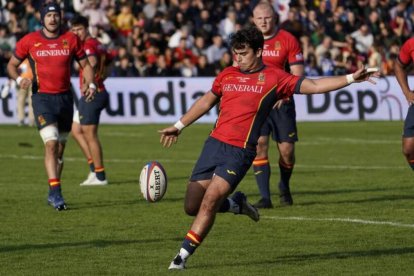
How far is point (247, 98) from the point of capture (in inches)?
432

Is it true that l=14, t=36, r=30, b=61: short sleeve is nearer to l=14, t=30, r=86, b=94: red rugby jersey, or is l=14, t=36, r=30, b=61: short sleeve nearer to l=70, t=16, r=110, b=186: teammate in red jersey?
l=14, t=30, r=86, b=94: red rugby jersey

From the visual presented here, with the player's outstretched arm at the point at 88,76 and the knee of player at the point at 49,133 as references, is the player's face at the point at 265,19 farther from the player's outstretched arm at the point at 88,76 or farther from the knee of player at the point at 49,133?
the knee of player at the point at 49,133

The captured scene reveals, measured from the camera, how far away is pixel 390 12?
40.8 meters

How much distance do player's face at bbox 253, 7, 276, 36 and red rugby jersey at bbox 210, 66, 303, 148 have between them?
13.1 feet

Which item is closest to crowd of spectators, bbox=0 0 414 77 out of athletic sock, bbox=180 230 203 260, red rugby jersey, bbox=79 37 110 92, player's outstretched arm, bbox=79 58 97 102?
red rugby jersey, bbox=79 37 110 92

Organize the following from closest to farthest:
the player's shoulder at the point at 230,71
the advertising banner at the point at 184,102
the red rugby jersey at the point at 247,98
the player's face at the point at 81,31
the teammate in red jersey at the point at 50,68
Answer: the red rugby jersey at the point at 247,98 → the player's shoulder at the point at 230,71 → the teammate in red jersey at the point at 50,68 → the player's face at the point at 81,31 → the advertising banner at the point at 184,102

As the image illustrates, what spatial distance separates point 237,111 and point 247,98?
0.47 ft

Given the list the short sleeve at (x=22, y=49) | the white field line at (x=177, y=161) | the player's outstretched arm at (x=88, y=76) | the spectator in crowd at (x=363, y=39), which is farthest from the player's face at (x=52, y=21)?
the spectator in crowd at (x=363, y=39)

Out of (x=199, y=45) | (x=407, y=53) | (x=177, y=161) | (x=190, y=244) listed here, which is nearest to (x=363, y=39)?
(x=199, y=45)

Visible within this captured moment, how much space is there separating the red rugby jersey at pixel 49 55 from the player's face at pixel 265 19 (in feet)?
8.09

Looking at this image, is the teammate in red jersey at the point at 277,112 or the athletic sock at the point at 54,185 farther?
the athletic sock at the point at 54,185

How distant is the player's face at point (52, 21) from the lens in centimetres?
1562

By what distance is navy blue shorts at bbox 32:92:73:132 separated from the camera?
15812 mm

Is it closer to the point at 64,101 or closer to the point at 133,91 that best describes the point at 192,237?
the point at 64,101
